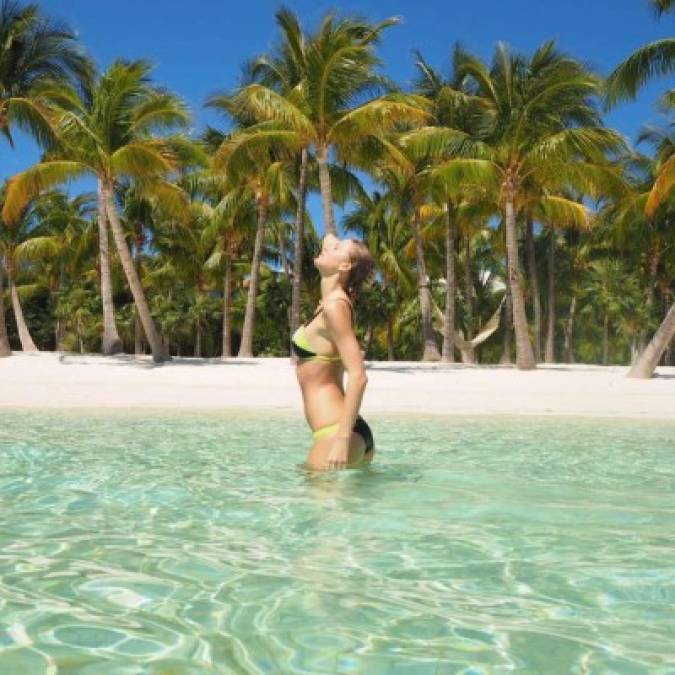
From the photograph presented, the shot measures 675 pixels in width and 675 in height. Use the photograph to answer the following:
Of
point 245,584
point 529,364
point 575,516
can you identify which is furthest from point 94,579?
point 529,364

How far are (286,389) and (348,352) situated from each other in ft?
37.2

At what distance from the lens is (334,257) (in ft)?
15.6

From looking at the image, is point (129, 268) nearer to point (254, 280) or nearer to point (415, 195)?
point (254, 280)

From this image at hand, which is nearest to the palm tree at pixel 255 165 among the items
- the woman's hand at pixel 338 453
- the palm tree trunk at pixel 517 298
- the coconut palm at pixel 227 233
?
the coconut palm at pixel 227 233

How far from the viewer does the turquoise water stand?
2287 millimetres

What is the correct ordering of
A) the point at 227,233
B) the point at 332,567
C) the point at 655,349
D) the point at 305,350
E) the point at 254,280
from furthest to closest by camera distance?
the point at 227,233, the point at 254,280, the point at 655,349, the point at 305,350, the point at 332,567

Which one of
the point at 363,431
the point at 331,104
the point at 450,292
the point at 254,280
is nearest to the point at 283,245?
the point at 254,280

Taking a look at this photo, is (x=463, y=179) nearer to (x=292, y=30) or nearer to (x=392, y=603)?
(x=292, y=30)

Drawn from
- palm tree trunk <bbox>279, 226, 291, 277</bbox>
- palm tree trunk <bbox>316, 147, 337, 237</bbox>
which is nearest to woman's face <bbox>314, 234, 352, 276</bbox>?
palm tree trunk <bbox>316, 147, 337, 237</bbox>

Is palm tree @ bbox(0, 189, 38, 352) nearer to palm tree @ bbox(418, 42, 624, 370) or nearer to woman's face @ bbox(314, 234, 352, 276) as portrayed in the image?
palm tree @ bbox(418, 42, 624, 370)

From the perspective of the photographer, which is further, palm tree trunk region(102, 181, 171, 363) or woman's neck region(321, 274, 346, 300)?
palm tree trunk region(102, 181, 171, 363)

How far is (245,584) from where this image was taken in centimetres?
291

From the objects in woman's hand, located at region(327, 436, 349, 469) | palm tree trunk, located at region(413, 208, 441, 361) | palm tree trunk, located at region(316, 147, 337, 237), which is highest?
palm tree trunk, located at region(316, 147, 337, 237)

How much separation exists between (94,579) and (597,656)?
178cm
